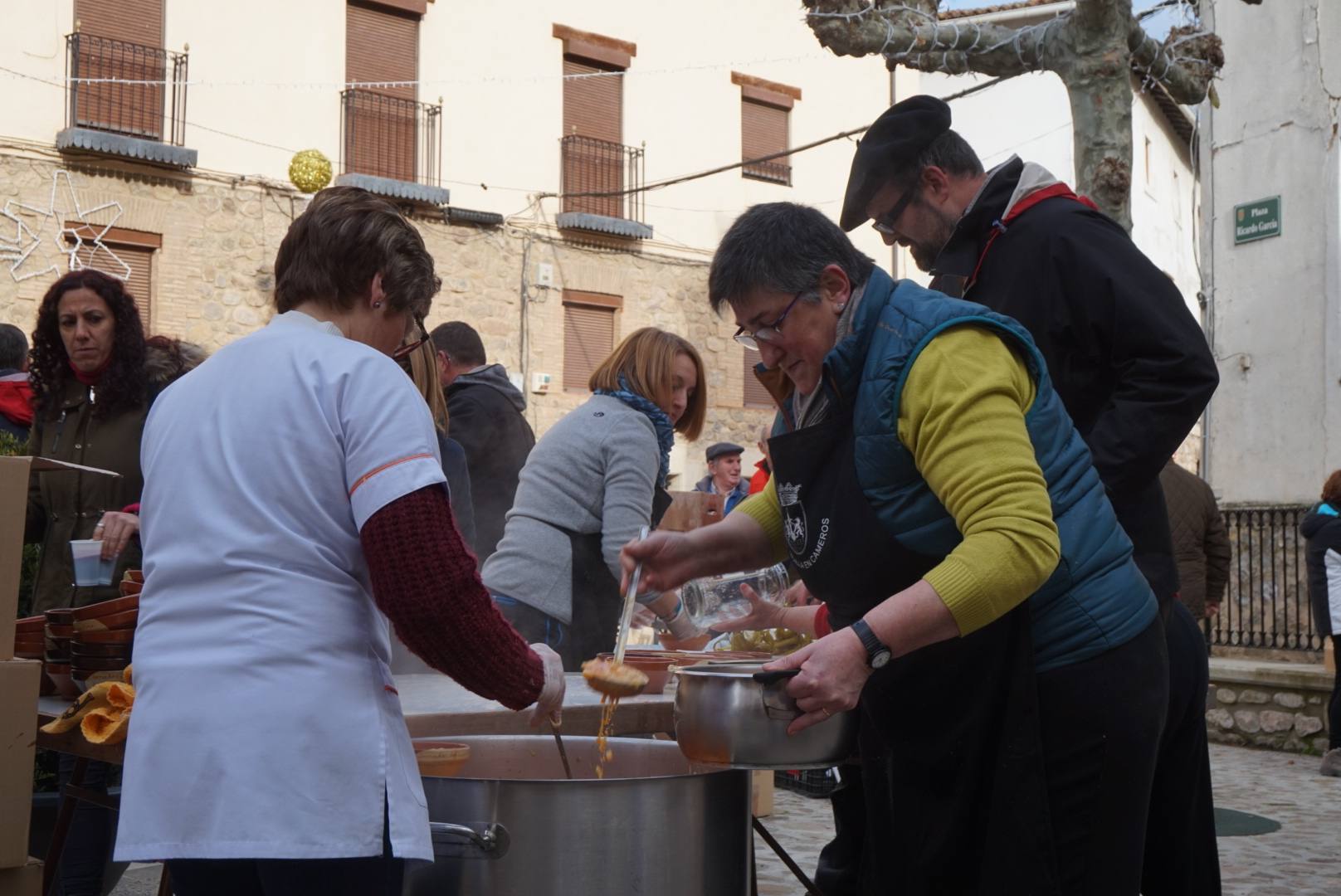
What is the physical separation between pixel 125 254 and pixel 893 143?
1399cm

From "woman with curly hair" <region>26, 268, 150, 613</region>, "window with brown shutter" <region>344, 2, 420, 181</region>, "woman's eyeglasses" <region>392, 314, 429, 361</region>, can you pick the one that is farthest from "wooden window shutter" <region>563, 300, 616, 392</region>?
"woman's eyeglasses" <region>392, 314, 429, 361</region>

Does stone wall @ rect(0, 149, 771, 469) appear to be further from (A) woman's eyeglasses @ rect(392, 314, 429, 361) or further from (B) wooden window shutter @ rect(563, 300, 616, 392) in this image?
(A) woman's eyeglasses @ rect(392, 314, 429, 361)

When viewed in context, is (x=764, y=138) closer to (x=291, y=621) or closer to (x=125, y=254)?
(x=125, y=254)

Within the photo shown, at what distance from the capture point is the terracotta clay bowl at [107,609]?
2861 mm

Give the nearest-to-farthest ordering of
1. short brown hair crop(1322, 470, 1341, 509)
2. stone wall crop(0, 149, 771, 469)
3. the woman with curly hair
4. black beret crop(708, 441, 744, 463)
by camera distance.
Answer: the woman with curly hair < short brown hair crop(1322, 470, 1341, 509) < black beret crop(708, 441, 744, 463) < stone wall crop(0, 149, 771, 469)

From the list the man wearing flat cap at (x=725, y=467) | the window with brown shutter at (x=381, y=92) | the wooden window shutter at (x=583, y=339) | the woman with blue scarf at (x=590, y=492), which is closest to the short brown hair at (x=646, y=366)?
the woman with blue scarf at (x=590, y=492)

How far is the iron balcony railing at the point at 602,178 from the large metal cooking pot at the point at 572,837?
16613 millimetres

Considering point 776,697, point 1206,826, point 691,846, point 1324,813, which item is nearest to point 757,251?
point 776,697

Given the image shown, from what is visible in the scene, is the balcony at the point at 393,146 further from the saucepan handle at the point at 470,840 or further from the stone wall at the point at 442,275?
the saucepan handle at the point at 470,840

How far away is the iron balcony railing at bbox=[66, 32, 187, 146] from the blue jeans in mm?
12441

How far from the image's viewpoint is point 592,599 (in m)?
4.23

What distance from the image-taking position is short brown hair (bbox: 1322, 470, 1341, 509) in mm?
7746

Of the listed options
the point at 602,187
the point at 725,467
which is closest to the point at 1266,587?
the point at 725,467

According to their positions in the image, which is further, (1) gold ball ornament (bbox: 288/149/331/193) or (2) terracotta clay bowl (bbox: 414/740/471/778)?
(1) gold ball ornament (bbox: 288/149/331/193)
